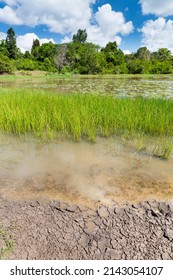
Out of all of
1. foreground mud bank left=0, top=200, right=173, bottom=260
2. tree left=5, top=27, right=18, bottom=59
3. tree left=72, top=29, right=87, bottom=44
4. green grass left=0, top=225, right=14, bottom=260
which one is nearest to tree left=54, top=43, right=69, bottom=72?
tree left=5, top=27, right=18, bottom=59

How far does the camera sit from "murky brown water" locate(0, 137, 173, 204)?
2195 millimetres

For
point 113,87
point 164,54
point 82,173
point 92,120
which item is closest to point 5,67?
point 113,87

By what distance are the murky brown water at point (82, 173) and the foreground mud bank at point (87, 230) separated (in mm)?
219

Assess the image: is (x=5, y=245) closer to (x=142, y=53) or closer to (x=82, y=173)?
(x=82, y=173)

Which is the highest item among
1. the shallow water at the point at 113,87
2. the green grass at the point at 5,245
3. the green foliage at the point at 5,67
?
the green foliage at the point at 5,67

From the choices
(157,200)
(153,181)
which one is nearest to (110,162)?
(153,181)

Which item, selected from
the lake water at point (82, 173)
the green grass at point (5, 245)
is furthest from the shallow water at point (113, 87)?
the green grass at point (5, 245)

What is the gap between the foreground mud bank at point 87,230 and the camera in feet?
4.74

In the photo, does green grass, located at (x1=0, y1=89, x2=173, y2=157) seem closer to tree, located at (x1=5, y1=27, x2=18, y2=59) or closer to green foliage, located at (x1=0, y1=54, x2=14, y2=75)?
green foliage, located at (x1=0, y1=54, x2=14, y2=75)

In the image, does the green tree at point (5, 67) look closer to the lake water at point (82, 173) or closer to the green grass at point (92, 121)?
the green grass at point (92, 121)

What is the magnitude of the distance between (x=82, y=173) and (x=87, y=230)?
1085mm

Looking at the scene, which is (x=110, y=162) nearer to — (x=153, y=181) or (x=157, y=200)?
(x=153, y=181)

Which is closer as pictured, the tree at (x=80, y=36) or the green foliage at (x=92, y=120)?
the green foliage at (x=92, y=120)
